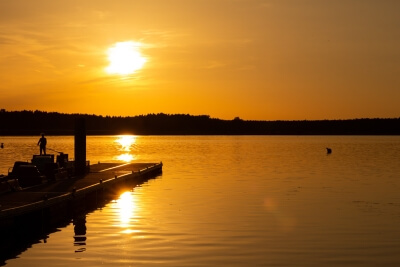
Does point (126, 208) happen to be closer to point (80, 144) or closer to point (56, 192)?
point (56, 192)

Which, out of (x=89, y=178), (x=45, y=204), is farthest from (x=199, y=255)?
(x=89, y=178)

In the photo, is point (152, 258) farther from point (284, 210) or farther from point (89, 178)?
point (89, 178)

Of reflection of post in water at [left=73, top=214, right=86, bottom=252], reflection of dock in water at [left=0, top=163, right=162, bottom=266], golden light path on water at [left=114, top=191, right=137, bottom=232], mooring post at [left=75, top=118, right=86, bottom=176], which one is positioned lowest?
reflection of post in water at [left=73, top=214, right=86, bottom=252]

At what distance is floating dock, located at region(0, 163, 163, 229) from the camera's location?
73.5 ft

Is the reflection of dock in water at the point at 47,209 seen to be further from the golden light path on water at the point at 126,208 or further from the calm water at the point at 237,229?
the golden light path on water at the point at 126,208

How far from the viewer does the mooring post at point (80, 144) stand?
3753cm

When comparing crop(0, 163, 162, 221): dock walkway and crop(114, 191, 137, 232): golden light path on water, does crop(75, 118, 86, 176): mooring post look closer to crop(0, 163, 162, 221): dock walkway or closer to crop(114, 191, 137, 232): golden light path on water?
crop(0, 163, 162, 221): dock walkway

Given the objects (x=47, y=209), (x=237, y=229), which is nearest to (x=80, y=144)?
(x=47, y=209)

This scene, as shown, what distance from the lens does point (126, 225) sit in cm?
2508

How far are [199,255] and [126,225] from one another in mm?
6312

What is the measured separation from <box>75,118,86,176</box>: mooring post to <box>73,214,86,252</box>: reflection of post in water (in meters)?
10.1

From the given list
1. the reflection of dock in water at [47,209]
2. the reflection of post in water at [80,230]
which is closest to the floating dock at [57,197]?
the reflection of dock in water at [47,209]

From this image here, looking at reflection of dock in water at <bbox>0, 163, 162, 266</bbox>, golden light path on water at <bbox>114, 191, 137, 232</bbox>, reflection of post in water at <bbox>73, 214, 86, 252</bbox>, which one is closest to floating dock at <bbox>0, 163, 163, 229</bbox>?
reflection of dock in water at <bbox>0, 163, 162, 266</bbox>

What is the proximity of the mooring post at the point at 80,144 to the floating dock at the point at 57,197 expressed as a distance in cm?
55
